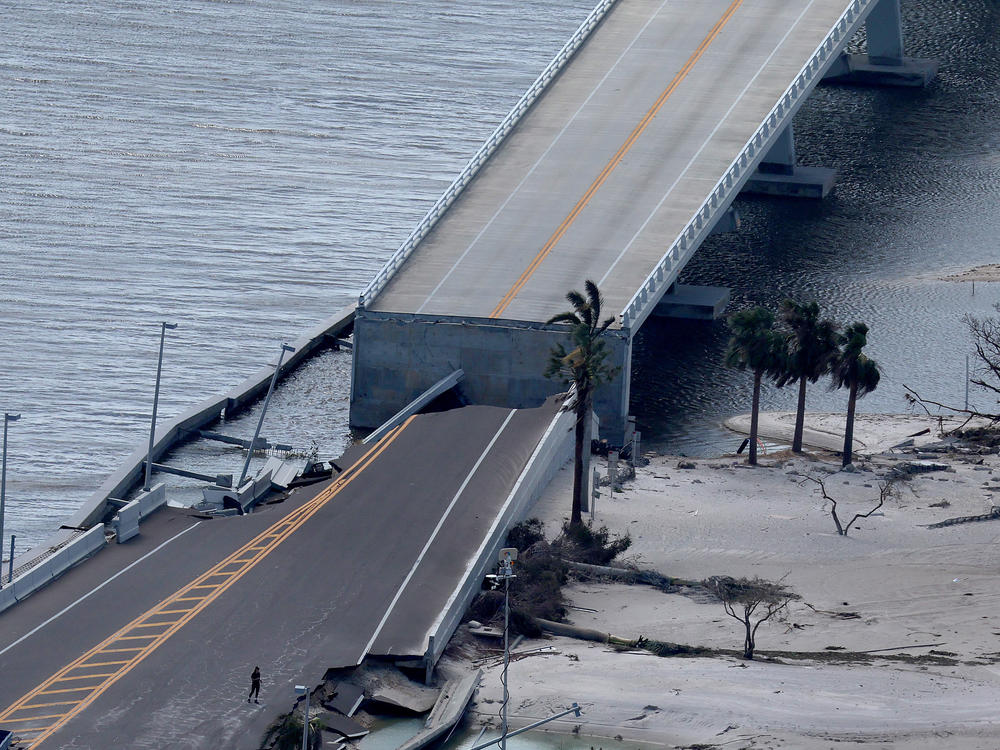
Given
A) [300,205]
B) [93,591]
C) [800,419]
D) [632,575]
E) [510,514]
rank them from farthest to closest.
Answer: [300,205]
[800,419]
[510,514]
[632,575]
[93,591]

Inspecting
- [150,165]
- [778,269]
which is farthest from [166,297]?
[778,269]

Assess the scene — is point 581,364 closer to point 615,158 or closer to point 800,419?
point 800,419

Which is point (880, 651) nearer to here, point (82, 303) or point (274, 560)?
point (274, 560)

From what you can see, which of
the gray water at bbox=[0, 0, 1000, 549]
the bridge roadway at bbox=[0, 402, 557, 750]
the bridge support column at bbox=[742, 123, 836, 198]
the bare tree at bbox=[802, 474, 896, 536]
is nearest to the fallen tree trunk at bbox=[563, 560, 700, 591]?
the bridge roadway at bbox=[0, 402, 557, 750]

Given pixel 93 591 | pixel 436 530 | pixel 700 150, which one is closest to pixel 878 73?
pixel 700 150

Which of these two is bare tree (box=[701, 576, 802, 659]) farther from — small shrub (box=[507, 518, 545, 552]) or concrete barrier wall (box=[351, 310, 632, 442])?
concrete barrier wall (box=[351, 310, 632, 442])

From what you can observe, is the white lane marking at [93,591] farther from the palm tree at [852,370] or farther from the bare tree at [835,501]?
the palm tree at [852,370]

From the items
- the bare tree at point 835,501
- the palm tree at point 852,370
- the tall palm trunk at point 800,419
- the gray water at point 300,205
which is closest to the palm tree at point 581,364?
the bare tree at point 835,501
